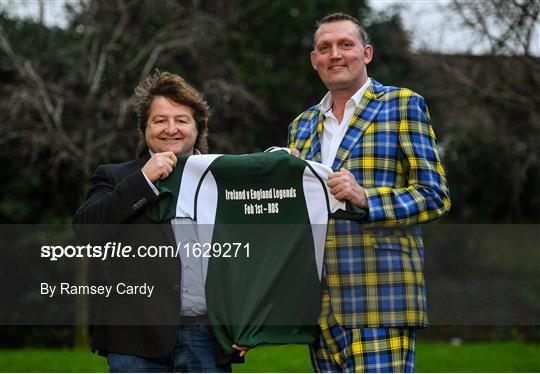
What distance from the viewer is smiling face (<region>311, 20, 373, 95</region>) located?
11.7 ft

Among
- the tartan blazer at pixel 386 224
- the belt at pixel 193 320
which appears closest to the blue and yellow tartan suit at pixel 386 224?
the tartan blazer at pixel 386 224

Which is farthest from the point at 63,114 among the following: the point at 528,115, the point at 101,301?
the point at 101,301

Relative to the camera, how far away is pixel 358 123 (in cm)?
352

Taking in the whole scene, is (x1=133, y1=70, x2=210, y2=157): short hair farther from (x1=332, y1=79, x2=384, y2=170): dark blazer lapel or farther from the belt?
the belt

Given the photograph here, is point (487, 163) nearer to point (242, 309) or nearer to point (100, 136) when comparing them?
point (100, 136)

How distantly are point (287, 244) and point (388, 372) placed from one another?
701 mm

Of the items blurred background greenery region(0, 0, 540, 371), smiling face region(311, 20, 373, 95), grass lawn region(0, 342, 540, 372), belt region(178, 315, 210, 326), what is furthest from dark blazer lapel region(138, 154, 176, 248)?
blurred background greenery region(0, 0, 540, 371)

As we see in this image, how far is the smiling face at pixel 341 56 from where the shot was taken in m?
3.57

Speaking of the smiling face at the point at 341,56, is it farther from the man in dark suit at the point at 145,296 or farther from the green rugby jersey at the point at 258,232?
the man in dark suit at the point at 145,296

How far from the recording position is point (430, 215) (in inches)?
133

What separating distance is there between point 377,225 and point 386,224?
0.05m

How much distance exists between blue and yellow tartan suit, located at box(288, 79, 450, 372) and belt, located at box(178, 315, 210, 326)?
1.81 ft

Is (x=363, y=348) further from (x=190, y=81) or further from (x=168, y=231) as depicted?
(x=190, y=81)

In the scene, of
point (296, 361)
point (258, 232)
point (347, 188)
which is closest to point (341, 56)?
point (347, 188)
